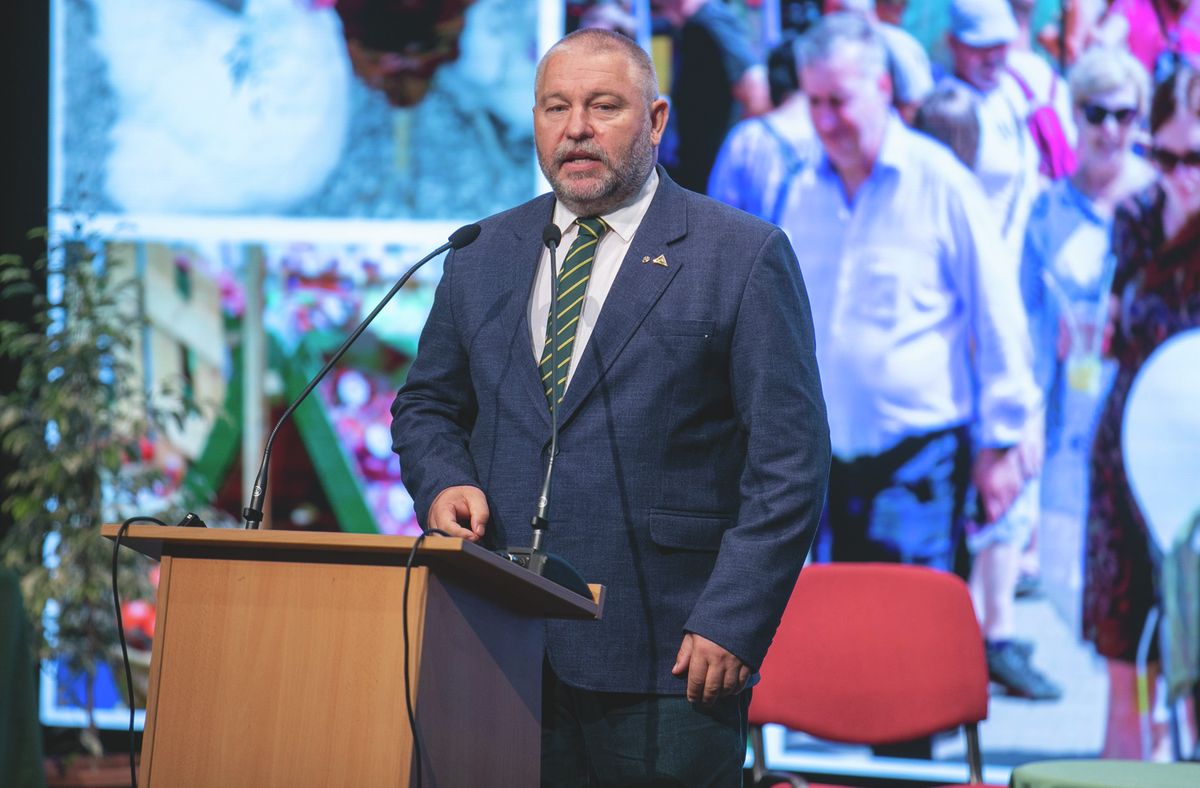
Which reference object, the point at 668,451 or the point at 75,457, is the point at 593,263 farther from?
the point at 75,457

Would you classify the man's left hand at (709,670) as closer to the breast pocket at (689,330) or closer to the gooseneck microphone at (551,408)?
the gooseneck microphone at (551,408)

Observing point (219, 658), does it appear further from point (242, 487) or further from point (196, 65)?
point (196, 65)

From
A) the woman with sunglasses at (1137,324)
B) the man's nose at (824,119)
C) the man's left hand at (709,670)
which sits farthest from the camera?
the man's nose at (824,119)

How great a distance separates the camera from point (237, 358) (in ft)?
15.0

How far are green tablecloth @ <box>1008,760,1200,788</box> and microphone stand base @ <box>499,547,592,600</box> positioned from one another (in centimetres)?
118

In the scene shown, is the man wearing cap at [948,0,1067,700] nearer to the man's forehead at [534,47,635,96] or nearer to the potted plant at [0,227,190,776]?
the man's forehead at [534,47,635,96]

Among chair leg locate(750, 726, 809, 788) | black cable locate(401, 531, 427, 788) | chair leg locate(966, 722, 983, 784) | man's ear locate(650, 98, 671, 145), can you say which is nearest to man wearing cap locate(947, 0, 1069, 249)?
chair leg locate(966, 722, 983, 784)

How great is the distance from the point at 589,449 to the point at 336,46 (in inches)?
118

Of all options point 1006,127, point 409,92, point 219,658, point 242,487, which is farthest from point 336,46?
point 219,658

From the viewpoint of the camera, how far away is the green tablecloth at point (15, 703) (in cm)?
181

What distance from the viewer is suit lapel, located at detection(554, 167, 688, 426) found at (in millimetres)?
2074

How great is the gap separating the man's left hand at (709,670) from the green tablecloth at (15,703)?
920 mm

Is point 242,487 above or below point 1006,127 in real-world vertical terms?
below

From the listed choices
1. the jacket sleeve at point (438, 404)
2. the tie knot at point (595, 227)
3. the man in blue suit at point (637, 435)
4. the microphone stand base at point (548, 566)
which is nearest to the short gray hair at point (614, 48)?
the man in blue suit at point (637, 435)
